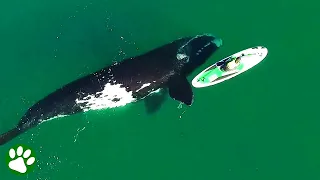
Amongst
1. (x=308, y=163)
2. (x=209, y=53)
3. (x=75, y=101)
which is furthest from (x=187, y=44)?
(x=308, y=163)

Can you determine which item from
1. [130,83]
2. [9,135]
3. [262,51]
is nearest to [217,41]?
[262,51]

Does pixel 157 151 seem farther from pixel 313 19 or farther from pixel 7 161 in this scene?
pixel 313 19

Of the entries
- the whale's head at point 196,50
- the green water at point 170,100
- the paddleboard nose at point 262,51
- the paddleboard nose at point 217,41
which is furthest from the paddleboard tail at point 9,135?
the paddleboard nose at point 262,51

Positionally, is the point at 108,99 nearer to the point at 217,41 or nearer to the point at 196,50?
the point at 196,50

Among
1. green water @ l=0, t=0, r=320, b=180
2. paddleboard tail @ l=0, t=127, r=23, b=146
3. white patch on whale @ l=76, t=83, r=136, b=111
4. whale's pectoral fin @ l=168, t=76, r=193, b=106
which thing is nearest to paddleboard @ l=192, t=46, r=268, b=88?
green water @ l=0, t=0, r=320, b=180

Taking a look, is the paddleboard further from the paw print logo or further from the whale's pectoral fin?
the paw print logo

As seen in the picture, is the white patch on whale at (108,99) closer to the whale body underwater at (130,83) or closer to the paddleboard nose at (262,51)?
the whale body underwater at (130,83)
